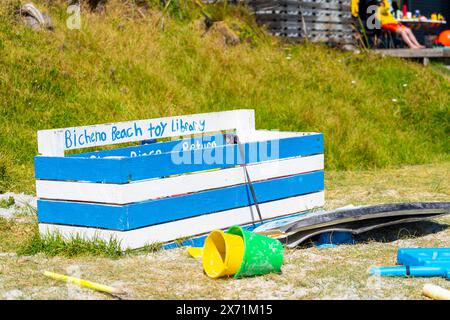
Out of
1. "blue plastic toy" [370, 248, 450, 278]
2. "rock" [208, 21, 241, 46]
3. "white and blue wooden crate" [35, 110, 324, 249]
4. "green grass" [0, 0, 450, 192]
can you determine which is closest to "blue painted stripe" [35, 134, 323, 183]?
"white and blue wooden crate" [35, 110, 324, 249]

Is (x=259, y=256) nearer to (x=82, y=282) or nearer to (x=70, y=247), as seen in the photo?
(x=82, y=282)

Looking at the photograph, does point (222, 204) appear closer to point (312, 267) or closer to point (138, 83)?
point (312, 267)

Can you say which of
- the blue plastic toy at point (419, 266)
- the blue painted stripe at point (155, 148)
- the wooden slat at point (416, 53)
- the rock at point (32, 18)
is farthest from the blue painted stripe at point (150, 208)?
the wooden slat at point (416, 53)

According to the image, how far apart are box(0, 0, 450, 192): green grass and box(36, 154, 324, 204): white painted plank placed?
3.05 m

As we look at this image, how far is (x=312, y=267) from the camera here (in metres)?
5.63

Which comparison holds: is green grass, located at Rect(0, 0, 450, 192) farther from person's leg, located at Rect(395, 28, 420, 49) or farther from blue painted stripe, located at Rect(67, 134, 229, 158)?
person's leg, located at Rect(395, 28, 420, 49)

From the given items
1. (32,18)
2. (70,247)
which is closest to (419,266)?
(70,247)

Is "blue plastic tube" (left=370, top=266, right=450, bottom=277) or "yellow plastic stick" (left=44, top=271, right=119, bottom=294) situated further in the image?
"blue plastic tube" (left=370, top=266, right=450, bottom=277)

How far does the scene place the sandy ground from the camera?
4.93 m

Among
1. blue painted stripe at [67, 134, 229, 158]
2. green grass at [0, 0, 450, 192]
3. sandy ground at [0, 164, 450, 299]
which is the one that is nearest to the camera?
sandy ground at [0, 164, 450, 299]

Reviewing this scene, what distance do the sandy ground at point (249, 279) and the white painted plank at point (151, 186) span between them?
44 cm

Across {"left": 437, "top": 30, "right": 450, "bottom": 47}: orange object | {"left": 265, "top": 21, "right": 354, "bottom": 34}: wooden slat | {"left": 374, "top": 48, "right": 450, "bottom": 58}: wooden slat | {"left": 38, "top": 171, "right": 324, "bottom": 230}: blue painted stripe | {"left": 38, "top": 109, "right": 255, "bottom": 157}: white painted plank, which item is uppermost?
{"left": 265, "top": 21, "right": 354, "bottom": 34}: wooden slat

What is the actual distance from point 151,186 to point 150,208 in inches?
6.3

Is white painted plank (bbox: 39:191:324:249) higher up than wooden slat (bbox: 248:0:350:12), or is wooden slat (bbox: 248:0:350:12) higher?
wooden slat (bbox: 248:0:350:12)
